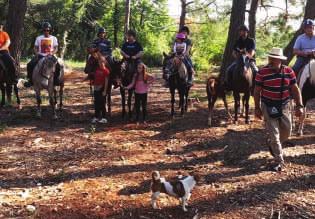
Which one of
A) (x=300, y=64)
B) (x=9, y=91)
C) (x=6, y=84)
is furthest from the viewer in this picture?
(x=9, y=91)

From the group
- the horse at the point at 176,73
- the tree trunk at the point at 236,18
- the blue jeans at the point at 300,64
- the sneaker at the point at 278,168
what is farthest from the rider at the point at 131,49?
the sneaker at the point at 278,168

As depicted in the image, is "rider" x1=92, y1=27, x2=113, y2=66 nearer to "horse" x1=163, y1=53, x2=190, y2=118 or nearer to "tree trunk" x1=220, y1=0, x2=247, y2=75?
"horse" x1=163, y1=53, x2=190, y2=118

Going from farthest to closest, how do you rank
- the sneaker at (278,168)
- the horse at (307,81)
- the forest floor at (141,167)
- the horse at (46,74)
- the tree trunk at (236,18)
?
1. the tree trunk at (236,18)
2. the horse at (46,74)
3. the horse at (307,81)
4. the sneaker at (278,168)
5. the forest floor at (141,167)

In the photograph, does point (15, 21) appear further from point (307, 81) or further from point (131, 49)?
point (307, 81)

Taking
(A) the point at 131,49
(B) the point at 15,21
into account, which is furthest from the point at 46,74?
(B) the point at 15,21

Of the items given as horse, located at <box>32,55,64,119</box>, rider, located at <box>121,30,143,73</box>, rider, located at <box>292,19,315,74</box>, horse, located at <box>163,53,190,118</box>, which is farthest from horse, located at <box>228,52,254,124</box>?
horse, located at <box>32,55,64,119</box>

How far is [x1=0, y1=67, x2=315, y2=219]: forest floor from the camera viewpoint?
6.41 m

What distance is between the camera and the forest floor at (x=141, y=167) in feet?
21.0

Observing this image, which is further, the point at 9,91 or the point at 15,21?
the point at 15,21

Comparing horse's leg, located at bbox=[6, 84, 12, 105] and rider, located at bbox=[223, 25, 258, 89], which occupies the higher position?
rider, located at bbox=[223, 25, 258, 89]

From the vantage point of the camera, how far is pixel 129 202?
656 centimetres

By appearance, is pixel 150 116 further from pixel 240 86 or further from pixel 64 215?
pixel 64 215

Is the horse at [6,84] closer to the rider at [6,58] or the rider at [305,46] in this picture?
the rider at [6,58]

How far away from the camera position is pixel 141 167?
320 inches
